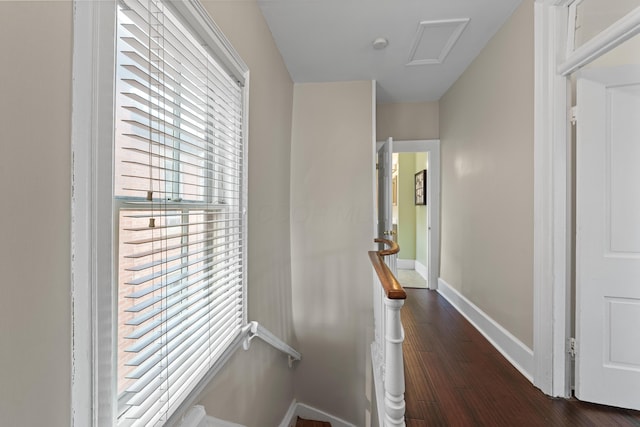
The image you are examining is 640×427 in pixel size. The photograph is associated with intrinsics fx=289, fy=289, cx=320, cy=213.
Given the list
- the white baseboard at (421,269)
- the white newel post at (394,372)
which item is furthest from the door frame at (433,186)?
the white newel post at (394,372)

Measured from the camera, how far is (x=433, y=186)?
3977 millimetres

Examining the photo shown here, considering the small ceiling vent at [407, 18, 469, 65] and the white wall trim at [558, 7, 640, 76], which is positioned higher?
the small ceiling vent at [407, 18, 469, 65]

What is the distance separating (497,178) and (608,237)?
2.94 ft

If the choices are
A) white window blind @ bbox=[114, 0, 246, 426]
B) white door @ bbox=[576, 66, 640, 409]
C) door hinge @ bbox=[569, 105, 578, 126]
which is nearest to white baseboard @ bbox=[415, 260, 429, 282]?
white door @ bbox=[576, 66, 640, 409]

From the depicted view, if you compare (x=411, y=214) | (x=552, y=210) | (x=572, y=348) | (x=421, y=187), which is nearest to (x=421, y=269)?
(x=411, y=214)

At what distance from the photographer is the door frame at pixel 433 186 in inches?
155

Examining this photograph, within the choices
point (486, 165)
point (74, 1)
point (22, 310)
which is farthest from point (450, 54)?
point (22, 310)

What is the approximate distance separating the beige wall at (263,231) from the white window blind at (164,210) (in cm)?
29

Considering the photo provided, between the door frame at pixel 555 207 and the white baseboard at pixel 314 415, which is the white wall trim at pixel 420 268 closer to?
the white baseboard at pixel 314 415

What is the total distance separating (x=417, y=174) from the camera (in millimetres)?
5574

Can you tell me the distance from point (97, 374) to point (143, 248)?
15.0 inches

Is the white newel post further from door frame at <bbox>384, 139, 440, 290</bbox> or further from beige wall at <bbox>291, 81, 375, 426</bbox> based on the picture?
door frame at <bbox>384, 139, 440, 290</bbox>

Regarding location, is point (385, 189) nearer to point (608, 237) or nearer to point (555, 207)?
point (555, 207)

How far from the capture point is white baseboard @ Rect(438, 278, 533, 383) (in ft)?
6.44
